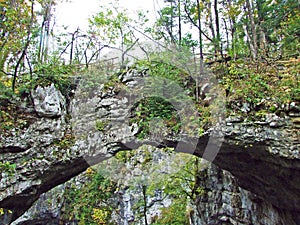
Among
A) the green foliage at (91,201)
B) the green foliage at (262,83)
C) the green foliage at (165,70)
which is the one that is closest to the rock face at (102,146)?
the green foliage at (165,70)

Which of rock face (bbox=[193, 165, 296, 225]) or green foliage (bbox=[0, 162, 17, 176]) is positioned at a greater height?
green foliage (bbox=[0, 162, 17, 176])

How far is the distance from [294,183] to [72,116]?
5510mm

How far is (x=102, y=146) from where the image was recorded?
681cm

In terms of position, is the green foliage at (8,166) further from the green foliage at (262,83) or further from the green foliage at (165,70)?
the green foliage at (262,83)

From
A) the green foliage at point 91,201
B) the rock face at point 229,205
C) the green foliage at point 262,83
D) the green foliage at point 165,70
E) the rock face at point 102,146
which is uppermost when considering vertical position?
the green foliage at point 165,70

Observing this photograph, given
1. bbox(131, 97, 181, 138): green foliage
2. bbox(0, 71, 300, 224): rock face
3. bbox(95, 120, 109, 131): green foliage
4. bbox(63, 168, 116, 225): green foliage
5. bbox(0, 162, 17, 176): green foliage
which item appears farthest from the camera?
bbox(63, 168, 116, 225): green foliage

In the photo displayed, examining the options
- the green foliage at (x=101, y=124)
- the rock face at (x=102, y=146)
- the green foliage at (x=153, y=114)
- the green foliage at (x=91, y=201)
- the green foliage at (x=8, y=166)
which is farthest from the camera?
the green foliage at (x=91, y=201)

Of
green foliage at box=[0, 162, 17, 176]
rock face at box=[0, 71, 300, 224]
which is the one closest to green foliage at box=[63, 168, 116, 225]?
rock face at box=[0, 71, 300, 224]

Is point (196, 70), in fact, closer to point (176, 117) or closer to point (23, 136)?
point (176, 117)

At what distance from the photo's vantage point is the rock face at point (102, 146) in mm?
5855

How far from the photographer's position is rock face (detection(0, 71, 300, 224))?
5855 millimetres

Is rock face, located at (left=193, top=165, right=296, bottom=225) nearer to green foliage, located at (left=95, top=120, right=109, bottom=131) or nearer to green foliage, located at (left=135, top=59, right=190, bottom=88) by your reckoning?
green foliage, located at (left=135, top=59, right=190, bottom=88)

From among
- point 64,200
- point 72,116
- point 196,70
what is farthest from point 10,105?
point 64,200

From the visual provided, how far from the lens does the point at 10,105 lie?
6.75 metres
